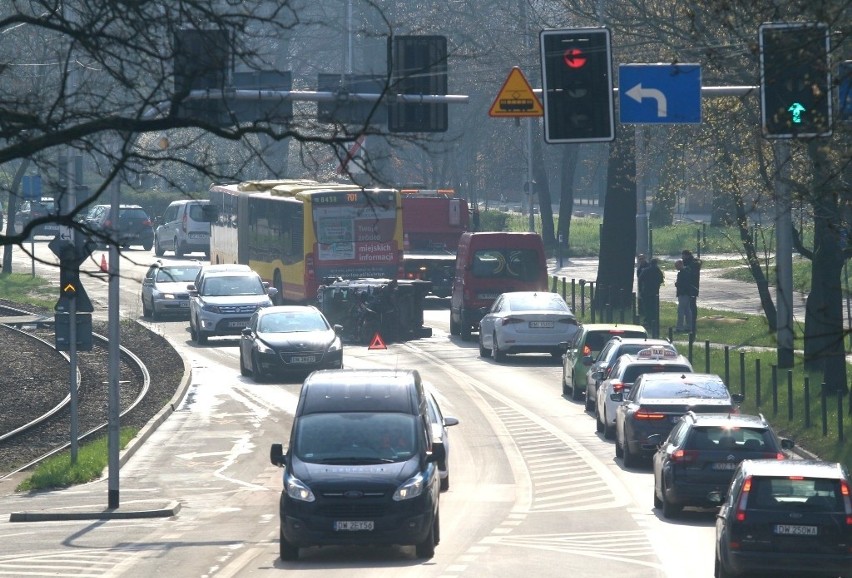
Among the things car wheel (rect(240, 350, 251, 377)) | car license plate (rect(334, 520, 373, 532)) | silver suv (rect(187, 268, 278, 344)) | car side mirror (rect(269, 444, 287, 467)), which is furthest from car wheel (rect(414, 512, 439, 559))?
silver suv (rect(187, 268, 278, 344))

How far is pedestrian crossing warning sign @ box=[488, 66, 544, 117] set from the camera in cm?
2025

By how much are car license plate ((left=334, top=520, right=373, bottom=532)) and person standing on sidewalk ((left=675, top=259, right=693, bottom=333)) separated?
853 inches

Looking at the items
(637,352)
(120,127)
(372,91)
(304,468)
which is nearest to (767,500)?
(304,468)

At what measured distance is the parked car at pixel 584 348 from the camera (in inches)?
1190

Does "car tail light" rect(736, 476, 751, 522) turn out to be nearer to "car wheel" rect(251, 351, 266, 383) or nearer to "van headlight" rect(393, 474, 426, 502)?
"van headlight" rect(393, 474, 426, 502)

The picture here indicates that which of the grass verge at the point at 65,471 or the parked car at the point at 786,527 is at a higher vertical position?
the parked car at the point at 786,527

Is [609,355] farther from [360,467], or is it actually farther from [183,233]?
[183,233]

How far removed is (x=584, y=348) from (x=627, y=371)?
15.8 feet

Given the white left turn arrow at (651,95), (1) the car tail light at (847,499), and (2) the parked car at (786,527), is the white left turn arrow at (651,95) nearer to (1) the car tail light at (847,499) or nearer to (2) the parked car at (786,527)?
(2) the parked car at (786,527)

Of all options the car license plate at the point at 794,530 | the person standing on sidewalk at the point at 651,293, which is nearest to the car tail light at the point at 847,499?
the car license plate at the point at 794,530

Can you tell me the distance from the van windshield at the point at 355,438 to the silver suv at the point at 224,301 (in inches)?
884

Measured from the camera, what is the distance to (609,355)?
28266mm

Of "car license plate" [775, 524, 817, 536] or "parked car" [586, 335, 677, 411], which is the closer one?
"car license plate" [775, 524, 817, 536]

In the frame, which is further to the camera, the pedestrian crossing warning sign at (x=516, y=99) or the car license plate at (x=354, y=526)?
the pedestrian crossing warning sign at (x=516, y=99)
